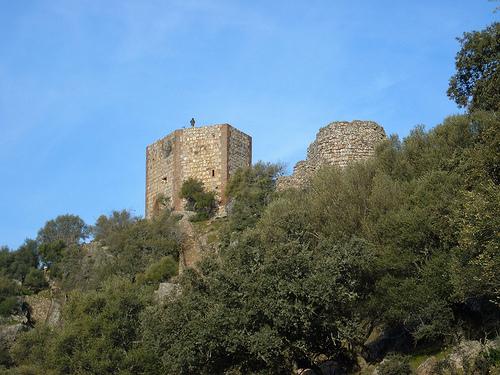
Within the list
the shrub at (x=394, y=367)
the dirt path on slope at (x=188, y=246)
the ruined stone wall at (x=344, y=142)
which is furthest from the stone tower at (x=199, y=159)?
the shrub at (x=394, y=367)

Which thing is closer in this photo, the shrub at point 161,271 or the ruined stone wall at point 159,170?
the shrub at point 161,271

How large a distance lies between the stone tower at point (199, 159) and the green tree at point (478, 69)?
20.6 metres

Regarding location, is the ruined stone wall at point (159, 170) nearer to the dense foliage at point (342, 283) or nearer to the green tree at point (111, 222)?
the green tree at point (111, 222)

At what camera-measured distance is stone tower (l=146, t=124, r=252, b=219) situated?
48.5 metres

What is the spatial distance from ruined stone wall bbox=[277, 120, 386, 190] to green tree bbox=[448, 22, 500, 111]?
4437 mm

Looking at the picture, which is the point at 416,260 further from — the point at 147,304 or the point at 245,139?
the point at 245,139

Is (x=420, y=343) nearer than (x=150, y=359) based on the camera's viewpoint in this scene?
Yes

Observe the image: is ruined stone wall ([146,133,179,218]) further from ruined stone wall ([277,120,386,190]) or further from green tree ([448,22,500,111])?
green tree ([448,22,500,111])

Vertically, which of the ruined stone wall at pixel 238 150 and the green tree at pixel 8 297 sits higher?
the ruined stone wall at pixel 238 150

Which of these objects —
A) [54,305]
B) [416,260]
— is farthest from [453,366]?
[54,305]

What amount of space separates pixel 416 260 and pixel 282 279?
12.9ft

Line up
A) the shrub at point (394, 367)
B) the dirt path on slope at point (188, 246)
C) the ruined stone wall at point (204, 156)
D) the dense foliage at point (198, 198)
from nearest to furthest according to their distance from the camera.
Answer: the shrub at point (394, 367)
the dirt path on slope at point (188, 246)
the dense foliage at point (198, 198)
the ruined stone wall at point (204, 156)

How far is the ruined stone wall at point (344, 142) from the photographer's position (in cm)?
3284

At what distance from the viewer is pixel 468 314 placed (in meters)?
21.7
